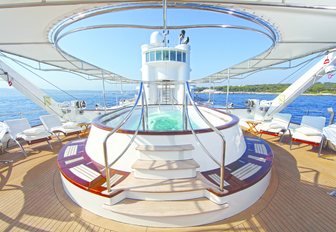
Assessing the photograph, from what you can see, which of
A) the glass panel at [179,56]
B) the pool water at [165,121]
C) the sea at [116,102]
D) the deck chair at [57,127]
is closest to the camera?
the deck chair at [57,127]

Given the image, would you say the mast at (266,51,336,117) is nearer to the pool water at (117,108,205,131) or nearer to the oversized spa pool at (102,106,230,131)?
the oversized spa pool at (102,106,230,131)

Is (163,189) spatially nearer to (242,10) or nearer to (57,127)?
(242,10)

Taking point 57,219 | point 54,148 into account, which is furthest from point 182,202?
point 54,148

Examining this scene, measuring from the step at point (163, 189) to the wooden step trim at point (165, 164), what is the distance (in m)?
0.20

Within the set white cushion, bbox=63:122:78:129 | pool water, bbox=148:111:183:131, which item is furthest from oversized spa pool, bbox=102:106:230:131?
white cushion, bbox=63:122:78:129

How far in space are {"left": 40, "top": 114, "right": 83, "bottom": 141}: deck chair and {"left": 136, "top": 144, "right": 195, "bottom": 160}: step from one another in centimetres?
395

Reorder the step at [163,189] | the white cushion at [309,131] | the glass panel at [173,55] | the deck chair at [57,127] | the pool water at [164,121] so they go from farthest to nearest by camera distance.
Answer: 1. the glass panel at [173,55]
2. the pool water at [164,121]
3. the deck chair at [57,127]
4. the white cushion at [309,131]
5. the step at [163,189]

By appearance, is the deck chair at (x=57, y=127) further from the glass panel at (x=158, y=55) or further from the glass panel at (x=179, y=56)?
the glass panel at (x=179, y=56)

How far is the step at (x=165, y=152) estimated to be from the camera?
7.98 ft

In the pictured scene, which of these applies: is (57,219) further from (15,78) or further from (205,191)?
(15,78)

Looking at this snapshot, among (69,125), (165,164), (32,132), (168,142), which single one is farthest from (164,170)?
(69,125)

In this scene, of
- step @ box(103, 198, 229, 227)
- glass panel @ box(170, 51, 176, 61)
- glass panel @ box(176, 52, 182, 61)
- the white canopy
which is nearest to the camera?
step @ box(103, 198, 229, 227)

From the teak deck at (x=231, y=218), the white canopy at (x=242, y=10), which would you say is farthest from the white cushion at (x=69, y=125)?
the white canopy at (x=242, y=10)

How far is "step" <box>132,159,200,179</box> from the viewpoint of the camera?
2271mm
